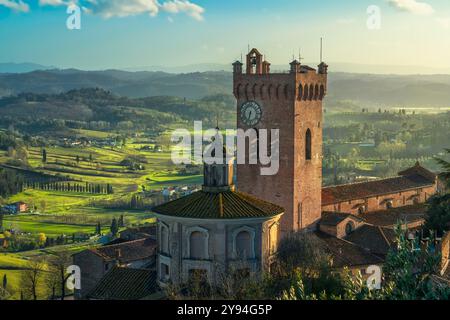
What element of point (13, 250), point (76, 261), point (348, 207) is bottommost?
point (13, 250)

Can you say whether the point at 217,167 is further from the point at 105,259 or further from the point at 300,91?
the point at 105,259

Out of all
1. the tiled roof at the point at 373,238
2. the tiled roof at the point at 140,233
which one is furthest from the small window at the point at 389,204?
the tiled roof at the point at 140,233

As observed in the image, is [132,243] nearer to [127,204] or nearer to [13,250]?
[13,250]

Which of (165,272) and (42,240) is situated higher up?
(165,272)

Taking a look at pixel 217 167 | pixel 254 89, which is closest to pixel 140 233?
pixel 254 89

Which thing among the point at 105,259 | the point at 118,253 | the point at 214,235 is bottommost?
the point at 105,259

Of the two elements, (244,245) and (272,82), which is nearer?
(244,245)

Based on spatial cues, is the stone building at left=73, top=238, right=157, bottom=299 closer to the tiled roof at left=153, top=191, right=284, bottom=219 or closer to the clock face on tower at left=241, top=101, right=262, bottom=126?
the clock face on tower at left=241, top=101, right=262, bottom=126

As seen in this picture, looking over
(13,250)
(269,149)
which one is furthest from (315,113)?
(13,250)
